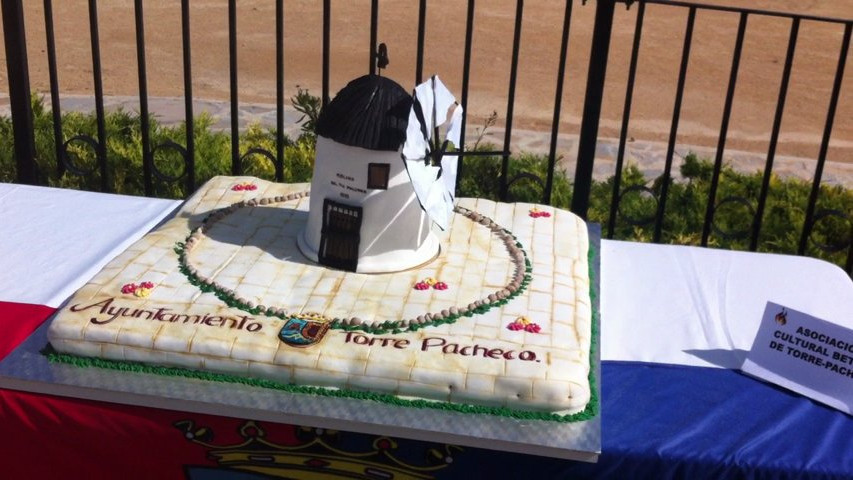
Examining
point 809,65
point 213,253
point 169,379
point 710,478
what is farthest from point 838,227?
point 809,65

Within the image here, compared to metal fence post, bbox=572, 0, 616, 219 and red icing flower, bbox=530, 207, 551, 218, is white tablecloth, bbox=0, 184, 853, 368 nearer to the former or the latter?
red icing flower, bbox=530, 207, 551, 218

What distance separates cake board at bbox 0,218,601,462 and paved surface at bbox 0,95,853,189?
379cm

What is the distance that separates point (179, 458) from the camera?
2.05 metres

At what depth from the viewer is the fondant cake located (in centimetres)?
194

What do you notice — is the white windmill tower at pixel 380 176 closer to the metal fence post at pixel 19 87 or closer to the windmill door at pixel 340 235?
the windmill door at pixel 340 235

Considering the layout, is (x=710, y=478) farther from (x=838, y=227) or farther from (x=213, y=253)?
(x=838, y=227)

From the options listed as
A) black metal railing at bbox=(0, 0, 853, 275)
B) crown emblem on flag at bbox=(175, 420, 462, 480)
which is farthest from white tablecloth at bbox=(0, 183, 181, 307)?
crown emblem on flag at bbox=(175, 420, 462, 480)

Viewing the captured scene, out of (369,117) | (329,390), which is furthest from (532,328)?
(369,117)

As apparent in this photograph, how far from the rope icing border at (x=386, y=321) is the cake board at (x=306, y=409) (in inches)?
7.2

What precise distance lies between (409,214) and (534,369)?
1.71ft

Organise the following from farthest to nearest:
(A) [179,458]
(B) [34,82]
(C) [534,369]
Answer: (B) [34,82] < (A) [179,458] < (C) [534,369]

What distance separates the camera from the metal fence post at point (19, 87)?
3201mm

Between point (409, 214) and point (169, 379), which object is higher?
point (409, 214)

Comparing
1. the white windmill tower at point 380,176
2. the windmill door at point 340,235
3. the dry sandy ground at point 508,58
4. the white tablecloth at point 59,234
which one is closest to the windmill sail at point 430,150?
the white windmill tower at point 380,176
